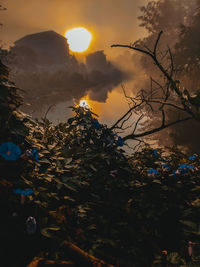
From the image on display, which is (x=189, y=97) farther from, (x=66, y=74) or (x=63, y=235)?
(x=66, y=74)

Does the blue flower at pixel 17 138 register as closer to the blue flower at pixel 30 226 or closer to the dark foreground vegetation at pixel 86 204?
the dark foreground vegetation at pixel 86 204

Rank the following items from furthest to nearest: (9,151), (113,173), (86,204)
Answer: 1. (113,173)
2. (86,204)
3. (9,151)

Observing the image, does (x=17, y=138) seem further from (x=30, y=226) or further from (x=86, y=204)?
(x=86, y=204)

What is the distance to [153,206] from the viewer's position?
1.81 metres

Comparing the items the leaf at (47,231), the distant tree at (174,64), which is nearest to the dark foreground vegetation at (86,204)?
the leaf at (47,231)

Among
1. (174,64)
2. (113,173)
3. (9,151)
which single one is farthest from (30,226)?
(174,64)

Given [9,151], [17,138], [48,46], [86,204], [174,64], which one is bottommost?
[86,204]

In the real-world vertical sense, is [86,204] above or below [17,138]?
below

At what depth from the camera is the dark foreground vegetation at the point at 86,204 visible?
967 millimetres

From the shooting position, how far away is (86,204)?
1.58 m

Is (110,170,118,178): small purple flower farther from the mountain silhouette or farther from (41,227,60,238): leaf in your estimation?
the mountain silhouette

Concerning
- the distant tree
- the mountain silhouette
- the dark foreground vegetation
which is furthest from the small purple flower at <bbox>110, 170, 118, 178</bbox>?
the mountain silhouette

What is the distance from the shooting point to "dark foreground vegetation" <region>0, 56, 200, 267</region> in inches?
38.1

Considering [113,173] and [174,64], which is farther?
[174,64]
